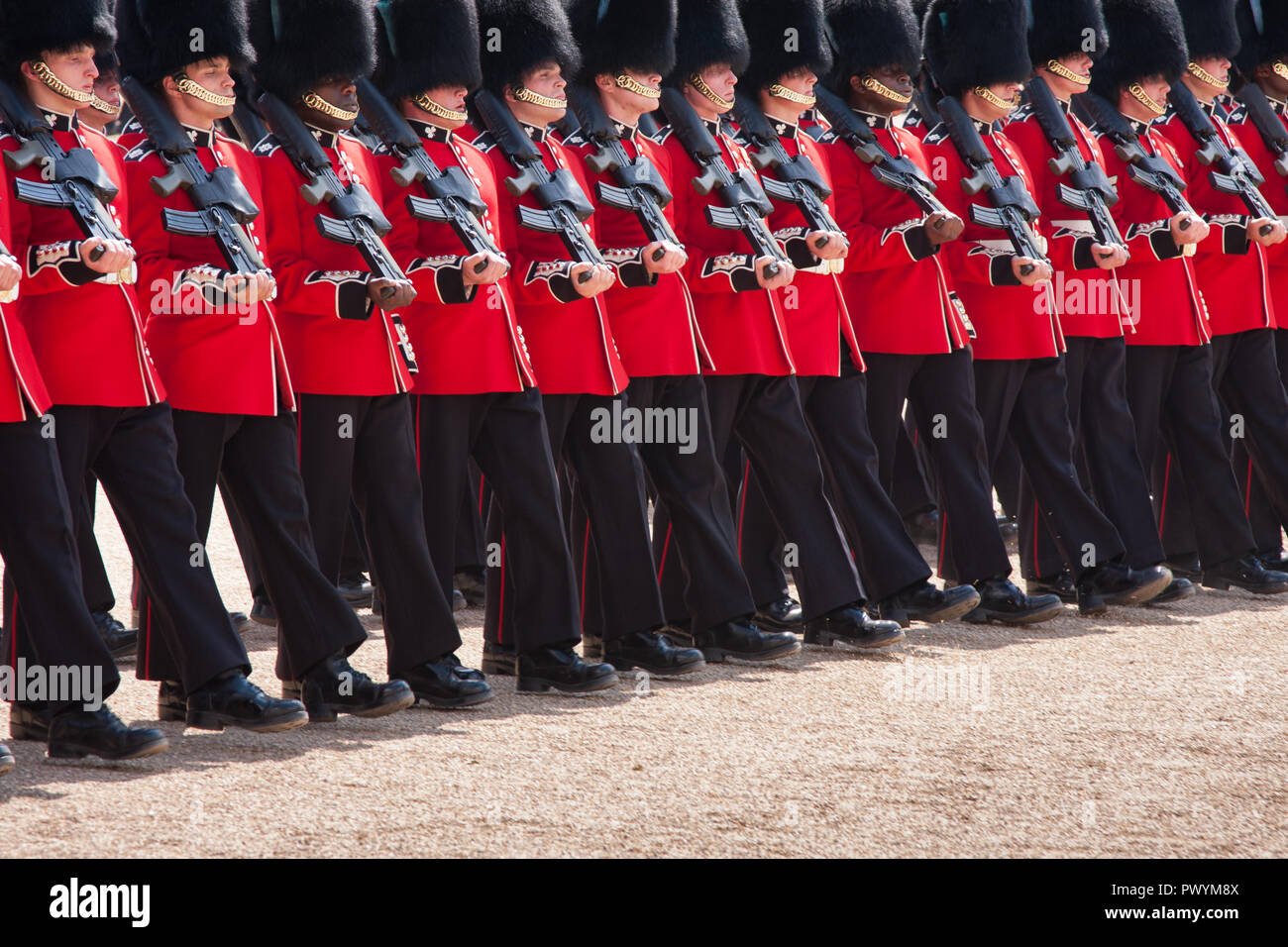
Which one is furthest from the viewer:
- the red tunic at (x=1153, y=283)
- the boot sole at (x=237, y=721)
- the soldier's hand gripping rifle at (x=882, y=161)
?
the red tunic at (x=1153, y=283)

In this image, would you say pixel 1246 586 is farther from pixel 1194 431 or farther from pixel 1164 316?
pixel 1164 316

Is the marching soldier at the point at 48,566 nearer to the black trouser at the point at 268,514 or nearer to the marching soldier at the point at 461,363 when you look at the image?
the black trouser at the point at 268,514

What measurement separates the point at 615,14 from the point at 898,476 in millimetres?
2659

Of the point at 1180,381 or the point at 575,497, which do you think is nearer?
the point at 575,497

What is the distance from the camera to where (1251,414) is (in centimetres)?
671

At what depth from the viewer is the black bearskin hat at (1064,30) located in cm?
632

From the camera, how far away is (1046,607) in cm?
593

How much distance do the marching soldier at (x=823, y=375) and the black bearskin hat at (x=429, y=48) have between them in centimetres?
101

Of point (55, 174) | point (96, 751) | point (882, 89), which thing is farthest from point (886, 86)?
point (96, 751)

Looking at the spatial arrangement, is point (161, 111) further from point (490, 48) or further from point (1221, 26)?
point (1221, 26)

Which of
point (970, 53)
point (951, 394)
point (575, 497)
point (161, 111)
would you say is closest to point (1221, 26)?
point (970, 53)

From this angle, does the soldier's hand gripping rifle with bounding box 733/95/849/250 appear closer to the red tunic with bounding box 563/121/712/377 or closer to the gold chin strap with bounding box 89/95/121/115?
the red tunic with bounding box 563/121/712/377

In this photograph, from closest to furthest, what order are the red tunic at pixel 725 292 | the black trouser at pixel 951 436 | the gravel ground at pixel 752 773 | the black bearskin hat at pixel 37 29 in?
the gravel ground at pixel 752 773 < the black bearskin hat at pixel 37 29 < the red tunic at pixel 725 292 < the black trouser at pixel 951 436

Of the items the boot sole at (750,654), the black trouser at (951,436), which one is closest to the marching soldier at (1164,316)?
the black trouser at (951,436)
